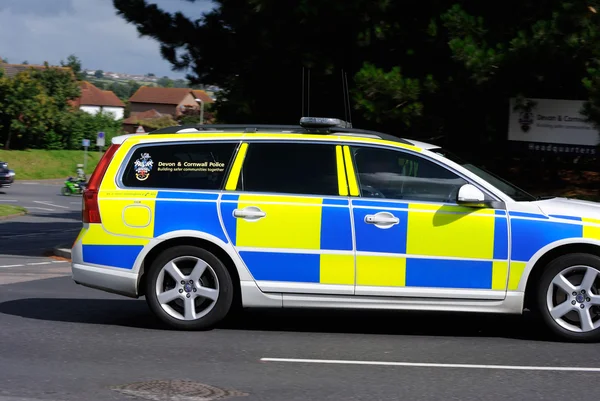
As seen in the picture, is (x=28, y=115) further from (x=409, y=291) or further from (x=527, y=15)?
(x=409, y=291)

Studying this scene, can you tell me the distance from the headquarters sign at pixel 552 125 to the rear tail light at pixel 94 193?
9629 mm

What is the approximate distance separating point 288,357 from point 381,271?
1154 millimetres

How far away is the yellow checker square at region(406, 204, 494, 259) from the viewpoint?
7434 millimetres

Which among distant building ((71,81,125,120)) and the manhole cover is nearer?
the manhole cover

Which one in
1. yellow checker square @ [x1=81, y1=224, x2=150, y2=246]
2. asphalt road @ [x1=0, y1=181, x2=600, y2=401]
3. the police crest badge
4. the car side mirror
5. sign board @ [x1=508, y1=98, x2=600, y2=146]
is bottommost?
asphalt road @ [x1=0, y1=181, x2=600, y2=401]

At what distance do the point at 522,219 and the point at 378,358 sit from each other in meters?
1.67

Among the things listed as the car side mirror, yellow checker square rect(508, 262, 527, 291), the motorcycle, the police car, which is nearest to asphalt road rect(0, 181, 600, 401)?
the police car

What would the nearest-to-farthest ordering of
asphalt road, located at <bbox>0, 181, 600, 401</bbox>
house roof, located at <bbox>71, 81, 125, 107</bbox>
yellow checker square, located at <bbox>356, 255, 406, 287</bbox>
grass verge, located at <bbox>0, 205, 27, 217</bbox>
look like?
asphalt road, located at <bbox>0, 181, 600, 401</bbox> < yellow checker square, located at <bbox>356, 255, 406, 287</bbox> < grass verge, located at <bbox>0, 205, 27, 217</bbox> < house roof, located at <bbox>71, 81, 125, 107</bbox>

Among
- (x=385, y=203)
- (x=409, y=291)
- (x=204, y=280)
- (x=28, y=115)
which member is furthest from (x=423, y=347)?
(x=28, y=115)

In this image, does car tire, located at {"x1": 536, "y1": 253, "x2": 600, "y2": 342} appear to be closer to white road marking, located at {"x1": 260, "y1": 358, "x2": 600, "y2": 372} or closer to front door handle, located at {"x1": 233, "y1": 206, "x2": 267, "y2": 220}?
white road marking, located at {"x1": 260, "y1": 358, "x2": 600, "y2": 372}

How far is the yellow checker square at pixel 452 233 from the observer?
24.4 ft

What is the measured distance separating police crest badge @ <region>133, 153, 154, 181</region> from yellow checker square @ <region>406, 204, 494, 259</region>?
222 cm

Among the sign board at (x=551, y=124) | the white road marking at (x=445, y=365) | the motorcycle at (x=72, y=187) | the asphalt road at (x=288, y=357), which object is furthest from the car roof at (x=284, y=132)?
the motorcycle at (x=72, y=187)

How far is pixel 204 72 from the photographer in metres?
20.0
